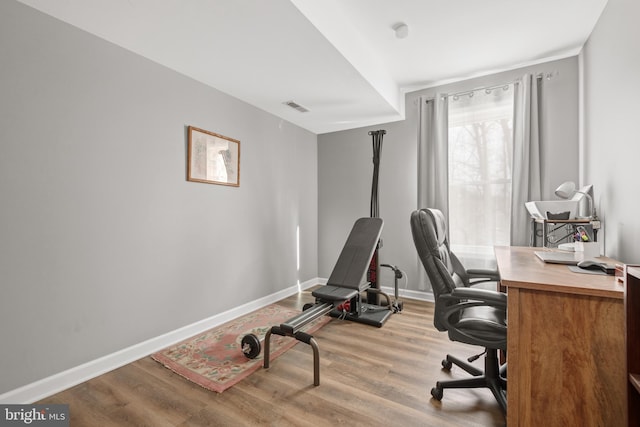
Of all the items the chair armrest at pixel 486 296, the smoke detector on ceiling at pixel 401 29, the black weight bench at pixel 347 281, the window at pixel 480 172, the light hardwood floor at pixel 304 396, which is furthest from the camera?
the window at pixel 480 172

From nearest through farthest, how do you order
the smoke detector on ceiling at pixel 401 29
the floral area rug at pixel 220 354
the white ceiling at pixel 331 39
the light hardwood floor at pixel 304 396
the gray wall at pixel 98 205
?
the light hardwood floor at pixel 304 396 → the gray wall at pixel 98 205 → the white ceiling at pixel 331 39 → the floral area rug at pixel 220 354 → the smoke detector on ceiling at pixel 401 29

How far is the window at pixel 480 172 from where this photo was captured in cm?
303

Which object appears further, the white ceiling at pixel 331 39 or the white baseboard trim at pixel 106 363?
the white ceiling at pixel 331 39

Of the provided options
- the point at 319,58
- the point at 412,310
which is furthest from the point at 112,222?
the point at 412,310

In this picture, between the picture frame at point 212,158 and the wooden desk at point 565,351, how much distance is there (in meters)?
2.55

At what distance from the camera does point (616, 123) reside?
1848mm

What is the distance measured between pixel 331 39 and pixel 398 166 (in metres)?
2.05

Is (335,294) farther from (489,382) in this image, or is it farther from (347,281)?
(489,382)

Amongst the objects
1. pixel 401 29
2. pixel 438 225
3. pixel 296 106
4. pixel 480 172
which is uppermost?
pixel 401 29

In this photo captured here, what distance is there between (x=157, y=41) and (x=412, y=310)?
348 centimetres

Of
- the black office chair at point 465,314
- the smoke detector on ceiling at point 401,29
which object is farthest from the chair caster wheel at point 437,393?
the smoke detector on ceiling at point 401,29

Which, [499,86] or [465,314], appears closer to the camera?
[465,314]

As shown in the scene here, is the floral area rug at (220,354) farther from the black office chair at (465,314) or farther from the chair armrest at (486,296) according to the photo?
the chair armrest at (486,296)

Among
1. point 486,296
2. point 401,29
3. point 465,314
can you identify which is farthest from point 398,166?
point 486,296
